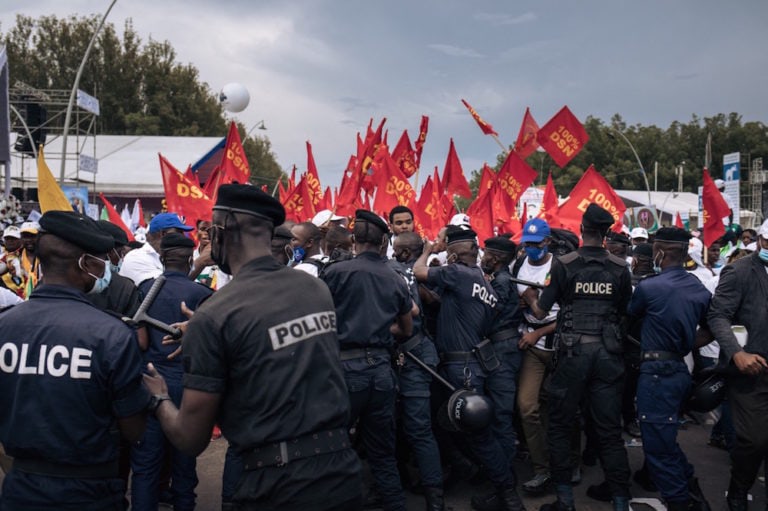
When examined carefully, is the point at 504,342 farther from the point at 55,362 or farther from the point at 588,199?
the point at 588,199

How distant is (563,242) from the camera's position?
Answer: 6.98 meters

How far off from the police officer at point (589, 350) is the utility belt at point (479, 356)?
52 centimetres

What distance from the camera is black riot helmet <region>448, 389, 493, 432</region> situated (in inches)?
192

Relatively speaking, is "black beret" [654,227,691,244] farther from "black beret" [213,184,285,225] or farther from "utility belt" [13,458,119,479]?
"utility belt" [13,458,119,479]

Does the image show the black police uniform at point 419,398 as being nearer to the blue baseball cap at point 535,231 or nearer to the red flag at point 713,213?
the blue baseball cap at point 535,231

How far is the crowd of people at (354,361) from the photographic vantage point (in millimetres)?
2527

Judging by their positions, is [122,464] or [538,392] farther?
[538,392]

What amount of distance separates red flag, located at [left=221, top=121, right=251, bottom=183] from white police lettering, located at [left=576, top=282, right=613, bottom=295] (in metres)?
6.19

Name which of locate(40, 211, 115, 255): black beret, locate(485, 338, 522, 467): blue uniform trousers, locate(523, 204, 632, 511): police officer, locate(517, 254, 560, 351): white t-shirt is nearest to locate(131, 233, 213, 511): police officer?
locate(40, 211, 115, 255): black beret

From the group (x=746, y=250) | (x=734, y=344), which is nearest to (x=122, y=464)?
(x=734, y=344)

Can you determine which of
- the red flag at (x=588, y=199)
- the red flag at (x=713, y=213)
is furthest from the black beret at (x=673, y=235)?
the red flag at (x=713, y=213)

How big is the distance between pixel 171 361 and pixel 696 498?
13.8 feet

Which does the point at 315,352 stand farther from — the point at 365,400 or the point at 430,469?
the point at 430,469

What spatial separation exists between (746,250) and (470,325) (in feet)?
16.6
